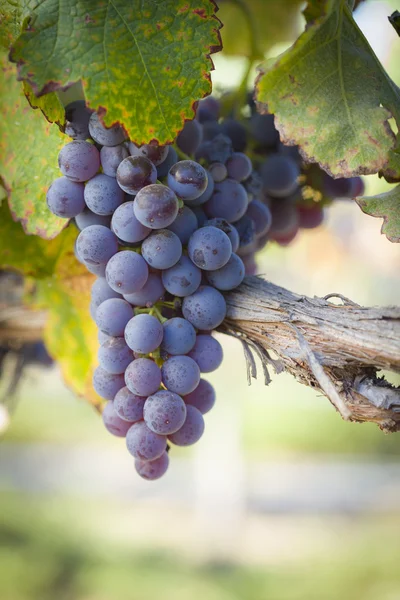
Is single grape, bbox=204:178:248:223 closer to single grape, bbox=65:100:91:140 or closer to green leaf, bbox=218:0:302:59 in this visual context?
single grape, bbox=65:100:91:140

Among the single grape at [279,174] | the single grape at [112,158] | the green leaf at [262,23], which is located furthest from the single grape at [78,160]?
the green leaf at [262,23]

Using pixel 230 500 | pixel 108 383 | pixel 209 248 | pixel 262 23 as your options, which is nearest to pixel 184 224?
pixel 209 248

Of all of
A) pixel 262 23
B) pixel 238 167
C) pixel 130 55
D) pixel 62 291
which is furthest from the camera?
pixel 262 23

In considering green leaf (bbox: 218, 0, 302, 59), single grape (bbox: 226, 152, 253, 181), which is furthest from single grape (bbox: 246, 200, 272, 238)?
green leaf (bbox: 218, 0, 302, 59)

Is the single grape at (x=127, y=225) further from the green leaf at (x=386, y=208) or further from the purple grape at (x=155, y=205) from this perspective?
the green leaf at (x=386, y=208)

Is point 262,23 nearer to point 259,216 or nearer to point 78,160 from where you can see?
point 259,216

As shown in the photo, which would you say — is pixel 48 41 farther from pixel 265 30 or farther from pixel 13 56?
pixel 265 30

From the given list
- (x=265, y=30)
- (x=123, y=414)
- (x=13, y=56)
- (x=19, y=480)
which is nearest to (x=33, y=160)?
(x=13, y=56)
